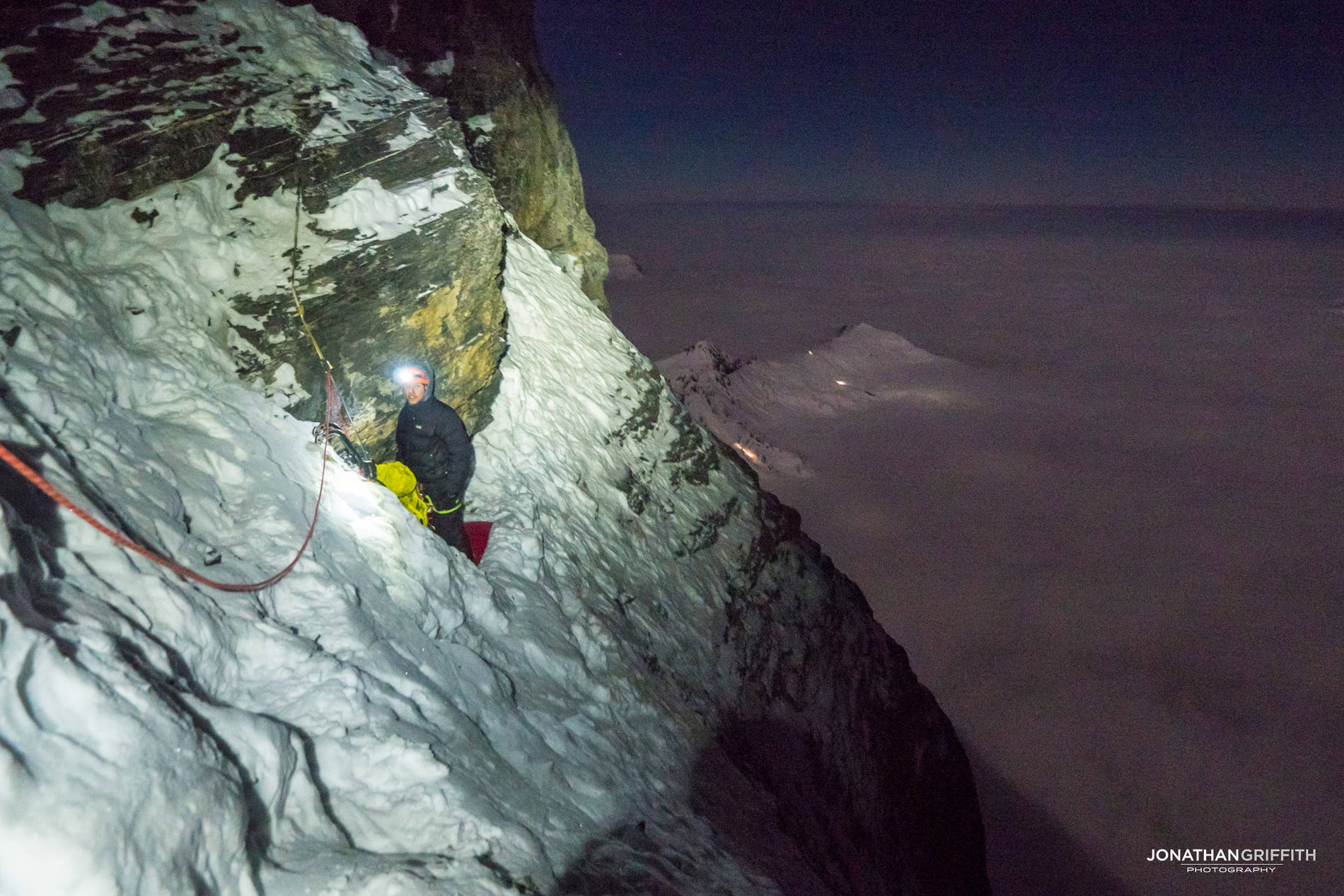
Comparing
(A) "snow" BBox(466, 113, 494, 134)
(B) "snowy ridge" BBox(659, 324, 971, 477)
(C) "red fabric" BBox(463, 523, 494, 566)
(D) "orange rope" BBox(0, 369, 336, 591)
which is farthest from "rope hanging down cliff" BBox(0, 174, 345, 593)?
(B) "snowy ridge" BBox(659, 324, 971, 477)

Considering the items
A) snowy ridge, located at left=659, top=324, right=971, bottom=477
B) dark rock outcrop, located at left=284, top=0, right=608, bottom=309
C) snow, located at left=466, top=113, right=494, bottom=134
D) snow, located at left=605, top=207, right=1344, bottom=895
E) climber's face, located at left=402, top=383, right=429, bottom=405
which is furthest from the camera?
snowy ridge, located at left=659, top=324, right=971, bottom=477

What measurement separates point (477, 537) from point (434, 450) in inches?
38.9

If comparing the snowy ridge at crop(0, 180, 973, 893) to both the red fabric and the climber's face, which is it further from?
the climber's face

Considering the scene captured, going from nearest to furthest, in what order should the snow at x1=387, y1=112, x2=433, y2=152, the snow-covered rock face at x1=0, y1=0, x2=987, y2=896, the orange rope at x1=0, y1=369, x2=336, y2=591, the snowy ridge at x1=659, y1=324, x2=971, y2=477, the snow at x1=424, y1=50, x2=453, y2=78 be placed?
1. the snow-covered rock face at x1=0, y1=0, x2=987, y2=896
2. the orange rope at x1=0, y1=369, x2=336, y2=591
3. the snow at x1=387, y1=112, x2=433, y2=152
4. the snow at x1=424, y1=50, x2=453, y2=78
5. the snowy ridge at x1=659, y1=324, x2=971, y2=477

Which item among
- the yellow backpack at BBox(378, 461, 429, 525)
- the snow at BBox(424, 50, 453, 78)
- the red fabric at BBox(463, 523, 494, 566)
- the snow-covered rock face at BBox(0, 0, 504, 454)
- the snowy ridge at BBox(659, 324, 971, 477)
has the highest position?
the snow at BBox(424, 50, 453, 78)

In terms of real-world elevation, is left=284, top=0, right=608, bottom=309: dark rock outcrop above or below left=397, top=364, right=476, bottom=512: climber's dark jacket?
above

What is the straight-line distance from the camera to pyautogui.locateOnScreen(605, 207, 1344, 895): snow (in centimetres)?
1631

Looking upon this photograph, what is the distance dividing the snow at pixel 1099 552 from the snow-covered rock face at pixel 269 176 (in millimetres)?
15591

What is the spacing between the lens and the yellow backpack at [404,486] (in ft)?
18.1

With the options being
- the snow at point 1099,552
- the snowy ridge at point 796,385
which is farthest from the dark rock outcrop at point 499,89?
the snowy ridge at point 796,385

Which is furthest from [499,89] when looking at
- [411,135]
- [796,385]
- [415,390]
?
[796,385]

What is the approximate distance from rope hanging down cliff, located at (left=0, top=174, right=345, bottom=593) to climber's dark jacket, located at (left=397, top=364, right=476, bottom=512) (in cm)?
58

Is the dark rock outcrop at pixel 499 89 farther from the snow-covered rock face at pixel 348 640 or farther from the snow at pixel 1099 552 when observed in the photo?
the snow at pixel 1099 552

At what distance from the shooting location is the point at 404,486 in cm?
554
